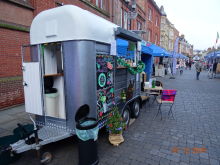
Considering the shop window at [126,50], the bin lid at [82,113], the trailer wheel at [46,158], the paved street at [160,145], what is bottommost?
the paved street at [160,145]

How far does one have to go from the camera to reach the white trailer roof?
2.92 meters

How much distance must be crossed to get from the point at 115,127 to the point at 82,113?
1.03 metres

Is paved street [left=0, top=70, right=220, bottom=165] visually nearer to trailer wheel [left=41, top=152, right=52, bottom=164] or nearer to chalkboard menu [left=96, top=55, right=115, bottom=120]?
trailer wheel [left=41, top=152, right=52, bottom=164]

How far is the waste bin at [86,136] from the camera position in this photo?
282 centimetres

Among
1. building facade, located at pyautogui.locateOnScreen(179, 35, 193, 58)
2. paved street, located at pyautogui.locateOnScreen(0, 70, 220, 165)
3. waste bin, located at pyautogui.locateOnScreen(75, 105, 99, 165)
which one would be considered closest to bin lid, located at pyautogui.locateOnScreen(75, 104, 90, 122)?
waste bin, located at pyautogui.locateOnScreen(75, 105, 99, 165)

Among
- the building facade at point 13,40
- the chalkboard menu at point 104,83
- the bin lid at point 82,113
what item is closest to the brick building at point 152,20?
the building facade at point 13,40

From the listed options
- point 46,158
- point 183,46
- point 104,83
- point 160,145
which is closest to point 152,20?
point 104,83

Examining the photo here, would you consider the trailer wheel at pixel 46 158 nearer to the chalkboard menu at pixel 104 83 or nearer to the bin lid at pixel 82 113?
the bin lid at pixel 82 113

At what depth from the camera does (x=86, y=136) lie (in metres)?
2.83

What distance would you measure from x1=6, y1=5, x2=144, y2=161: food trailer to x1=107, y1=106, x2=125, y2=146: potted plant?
18cm

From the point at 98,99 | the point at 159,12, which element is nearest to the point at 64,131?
the point at 98,99

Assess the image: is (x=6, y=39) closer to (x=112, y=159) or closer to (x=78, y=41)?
(x=78, y=41)

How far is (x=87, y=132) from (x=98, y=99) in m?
0.83

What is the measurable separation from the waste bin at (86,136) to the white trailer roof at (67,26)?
1440mm
